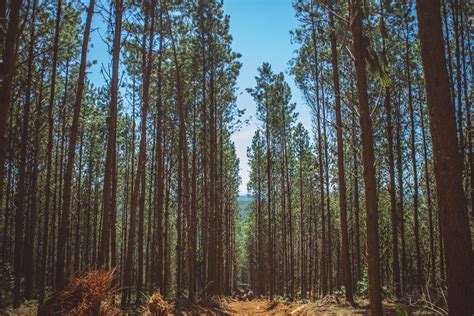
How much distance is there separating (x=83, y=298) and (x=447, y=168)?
6248 millimetres

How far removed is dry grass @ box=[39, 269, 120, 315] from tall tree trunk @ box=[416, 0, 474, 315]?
5.63 meters

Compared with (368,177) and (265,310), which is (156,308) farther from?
(265,310)

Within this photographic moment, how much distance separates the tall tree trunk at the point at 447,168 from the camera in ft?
14.5

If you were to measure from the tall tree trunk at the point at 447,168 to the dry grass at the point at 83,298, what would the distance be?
5628 mm

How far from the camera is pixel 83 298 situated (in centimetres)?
599

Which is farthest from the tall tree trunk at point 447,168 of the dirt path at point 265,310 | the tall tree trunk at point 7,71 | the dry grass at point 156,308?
the dirt path at point 265,310

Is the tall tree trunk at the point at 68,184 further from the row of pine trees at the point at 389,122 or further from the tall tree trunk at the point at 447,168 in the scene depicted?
the tall tree trunk at the point at 447,168

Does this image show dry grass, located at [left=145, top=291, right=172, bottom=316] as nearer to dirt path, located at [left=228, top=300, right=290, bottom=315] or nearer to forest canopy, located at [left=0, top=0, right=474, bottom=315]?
forest canopy, located at [left=0, top=0, right=474, bottom=315]

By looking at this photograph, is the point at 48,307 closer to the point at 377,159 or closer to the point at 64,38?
the point at 64,38

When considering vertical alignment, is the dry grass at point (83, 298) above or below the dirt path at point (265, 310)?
above

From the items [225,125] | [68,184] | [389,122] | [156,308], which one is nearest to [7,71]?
[68,184]

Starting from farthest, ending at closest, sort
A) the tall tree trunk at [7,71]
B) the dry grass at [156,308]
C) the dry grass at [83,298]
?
the dry grass at [156,308] < the dry grass at [83,298] < the tall tree trunk at [7,71]

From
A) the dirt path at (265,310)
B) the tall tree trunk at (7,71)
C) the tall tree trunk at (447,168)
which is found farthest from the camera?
the dirt path at (265,310)

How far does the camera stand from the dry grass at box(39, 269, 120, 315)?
5.90 metres
